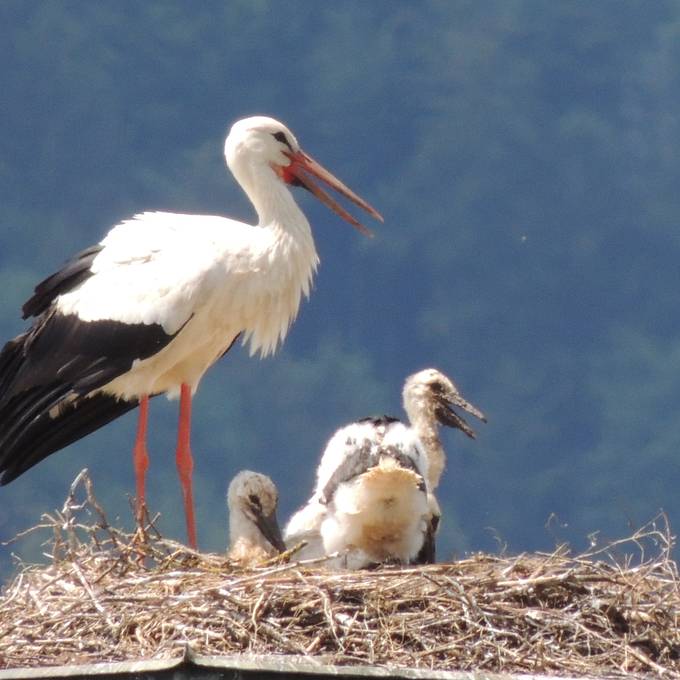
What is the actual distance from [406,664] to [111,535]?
134 centimetres

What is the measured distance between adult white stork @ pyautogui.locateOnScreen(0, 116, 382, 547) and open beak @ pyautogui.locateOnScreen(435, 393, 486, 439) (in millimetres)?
1174

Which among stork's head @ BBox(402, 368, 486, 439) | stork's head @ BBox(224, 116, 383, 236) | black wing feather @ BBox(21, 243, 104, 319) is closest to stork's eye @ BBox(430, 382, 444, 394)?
stork's head @ BBox(402, 368, 486, 439)

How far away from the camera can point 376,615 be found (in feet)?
19.2

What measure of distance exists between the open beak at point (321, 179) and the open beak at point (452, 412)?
115cm

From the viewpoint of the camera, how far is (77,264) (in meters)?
8.00

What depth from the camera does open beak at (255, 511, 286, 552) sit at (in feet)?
24.9

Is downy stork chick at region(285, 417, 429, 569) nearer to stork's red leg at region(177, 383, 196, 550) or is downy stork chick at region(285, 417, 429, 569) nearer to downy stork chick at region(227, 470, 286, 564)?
downy stork chick at region(227, 470, 286, 564)

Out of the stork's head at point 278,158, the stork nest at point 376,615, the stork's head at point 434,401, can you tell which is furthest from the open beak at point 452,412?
the stork nest at point 376,615

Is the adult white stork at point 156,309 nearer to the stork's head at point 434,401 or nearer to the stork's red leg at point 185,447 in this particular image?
the stork's red leg at point 185,447

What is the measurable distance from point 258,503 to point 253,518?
0.07m

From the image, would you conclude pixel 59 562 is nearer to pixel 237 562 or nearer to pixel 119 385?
pixel 237 562

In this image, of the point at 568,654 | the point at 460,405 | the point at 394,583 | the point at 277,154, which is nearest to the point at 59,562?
the point at 394,583

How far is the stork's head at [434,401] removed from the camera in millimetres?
9023

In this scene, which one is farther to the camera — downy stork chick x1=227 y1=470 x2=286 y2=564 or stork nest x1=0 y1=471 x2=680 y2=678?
downy stork chick x1=227 y1=470 x2=286 y2=564
